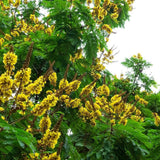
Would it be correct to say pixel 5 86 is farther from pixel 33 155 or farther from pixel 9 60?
pixel 33 155

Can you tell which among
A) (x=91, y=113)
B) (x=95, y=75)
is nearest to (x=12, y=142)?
(x=91, y=113)

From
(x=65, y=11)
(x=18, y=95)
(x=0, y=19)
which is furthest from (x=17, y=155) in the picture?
(x=0, y=19)

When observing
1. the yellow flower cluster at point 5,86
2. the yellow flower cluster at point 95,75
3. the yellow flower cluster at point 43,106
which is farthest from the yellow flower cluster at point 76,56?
the yellow flower cluster at point 5,86

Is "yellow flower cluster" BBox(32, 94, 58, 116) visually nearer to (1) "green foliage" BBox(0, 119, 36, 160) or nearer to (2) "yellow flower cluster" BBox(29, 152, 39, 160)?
(1) "green foliage" BBox(0, 119, 36, 160)

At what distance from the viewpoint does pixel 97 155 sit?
3.14 metres

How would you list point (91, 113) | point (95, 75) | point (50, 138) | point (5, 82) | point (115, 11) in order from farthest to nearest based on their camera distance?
1. point (115, 11)
2. point (95, 75)
3. point (91, 113)
4. point (50, 138)
5. point (5, 82)

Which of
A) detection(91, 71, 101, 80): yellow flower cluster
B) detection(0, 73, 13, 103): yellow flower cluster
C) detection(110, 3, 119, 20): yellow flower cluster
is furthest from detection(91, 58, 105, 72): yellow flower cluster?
detection(0, 73, 13, 103): yellow flower cluster

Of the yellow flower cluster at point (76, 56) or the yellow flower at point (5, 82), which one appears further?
the yellow flower cluster at point (76, 56)

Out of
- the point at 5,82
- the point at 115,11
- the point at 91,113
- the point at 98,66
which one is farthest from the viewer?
the point at 115,11

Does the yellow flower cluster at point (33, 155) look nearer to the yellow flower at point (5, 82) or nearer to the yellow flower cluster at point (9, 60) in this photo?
the yellow flower at point (5, 82)

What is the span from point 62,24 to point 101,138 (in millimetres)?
2239

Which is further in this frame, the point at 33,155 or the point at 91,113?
the point at 91,113

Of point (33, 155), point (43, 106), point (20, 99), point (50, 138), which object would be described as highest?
point (20, 99)

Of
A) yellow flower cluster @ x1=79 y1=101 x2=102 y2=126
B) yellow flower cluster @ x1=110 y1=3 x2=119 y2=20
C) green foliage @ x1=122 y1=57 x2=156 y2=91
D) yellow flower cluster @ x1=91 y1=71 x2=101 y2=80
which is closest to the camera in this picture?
yellow flower cluster @ x1=79 y1=101 x2=102 y2=126
